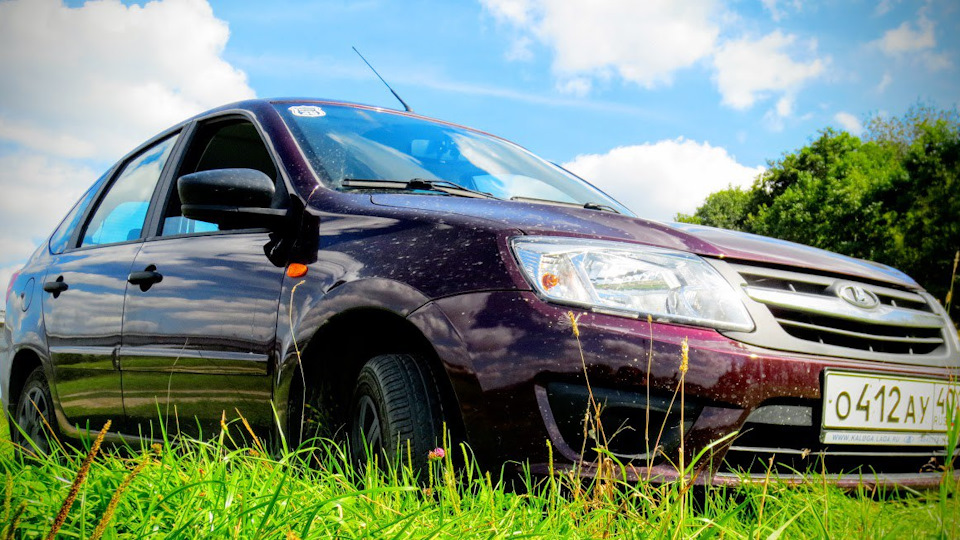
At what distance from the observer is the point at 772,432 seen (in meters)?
1.96

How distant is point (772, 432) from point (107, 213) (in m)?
3.42

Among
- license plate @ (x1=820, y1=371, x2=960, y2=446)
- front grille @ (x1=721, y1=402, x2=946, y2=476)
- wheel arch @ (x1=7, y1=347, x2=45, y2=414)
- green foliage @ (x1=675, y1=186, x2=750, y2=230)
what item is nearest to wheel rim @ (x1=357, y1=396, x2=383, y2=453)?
front grille @ (x1=721, y1=402, x2=946, y2=476)

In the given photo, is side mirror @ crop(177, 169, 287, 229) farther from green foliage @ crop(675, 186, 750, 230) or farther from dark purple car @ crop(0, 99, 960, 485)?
green foliage @ crop(675, 186, 750, 230)

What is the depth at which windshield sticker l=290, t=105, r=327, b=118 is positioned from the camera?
118 inches

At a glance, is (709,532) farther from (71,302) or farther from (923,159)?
(923,159)

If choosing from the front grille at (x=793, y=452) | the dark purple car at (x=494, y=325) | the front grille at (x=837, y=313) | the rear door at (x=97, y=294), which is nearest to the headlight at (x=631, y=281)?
the dark purple car at (x=494, y=325)

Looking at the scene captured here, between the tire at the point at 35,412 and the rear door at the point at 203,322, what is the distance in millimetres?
918

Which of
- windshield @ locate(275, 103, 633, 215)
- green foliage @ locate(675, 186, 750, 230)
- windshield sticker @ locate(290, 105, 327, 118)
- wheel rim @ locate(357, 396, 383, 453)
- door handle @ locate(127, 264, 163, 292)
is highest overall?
green foliage @ locate(675, 186, 750, 230)

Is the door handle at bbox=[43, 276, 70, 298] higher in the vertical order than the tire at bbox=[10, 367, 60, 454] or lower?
higher

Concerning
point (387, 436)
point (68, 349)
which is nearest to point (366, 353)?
point (387, 436)

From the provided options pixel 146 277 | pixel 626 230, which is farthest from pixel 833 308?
pixel 146 277

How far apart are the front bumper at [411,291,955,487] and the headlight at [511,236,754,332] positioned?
1.8 inches

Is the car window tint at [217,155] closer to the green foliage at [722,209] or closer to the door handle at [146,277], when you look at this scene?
the door handle at [146,277]

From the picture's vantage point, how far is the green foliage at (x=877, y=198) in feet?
84.8
